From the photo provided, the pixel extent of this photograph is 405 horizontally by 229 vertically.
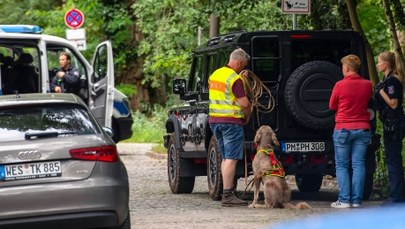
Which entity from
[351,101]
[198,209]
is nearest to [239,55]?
[351,101]

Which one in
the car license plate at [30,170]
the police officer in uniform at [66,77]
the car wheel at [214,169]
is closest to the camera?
the car license plate at [30,170]

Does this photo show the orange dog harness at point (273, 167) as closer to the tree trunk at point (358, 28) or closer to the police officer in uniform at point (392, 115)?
the police officer in uniform at point (392, 115)

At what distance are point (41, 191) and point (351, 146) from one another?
532 centimetres

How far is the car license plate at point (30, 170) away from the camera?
9.77m

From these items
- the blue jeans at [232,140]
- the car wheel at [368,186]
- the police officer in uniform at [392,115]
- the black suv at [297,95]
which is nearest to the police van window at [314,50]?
the black suv at [297,95]

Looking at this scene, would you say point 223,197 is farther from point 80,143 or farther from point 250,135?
Result: point 80,143

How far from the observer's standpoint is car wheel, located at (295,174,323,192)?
55.0 ft

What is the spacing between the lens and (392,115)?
1400cm

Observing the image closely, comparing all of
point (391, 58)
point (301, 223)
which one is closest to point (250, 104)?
point (391, 58)

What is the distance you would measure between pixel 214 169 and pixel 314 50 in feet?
6.24

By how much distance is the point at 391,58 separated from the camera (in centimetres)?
1392

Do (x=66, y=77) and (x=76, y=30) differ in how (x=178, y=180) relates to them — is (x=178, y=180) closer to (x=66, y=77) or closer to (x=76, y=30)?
(x=66, y=77)

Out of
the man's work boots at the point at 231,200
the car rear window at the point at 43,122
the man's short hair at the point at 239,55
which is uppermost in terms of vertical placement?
the man's short hair at the point at 239,55

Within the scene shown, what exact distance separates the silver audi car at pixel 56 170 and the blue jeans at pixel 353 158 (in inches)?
170
